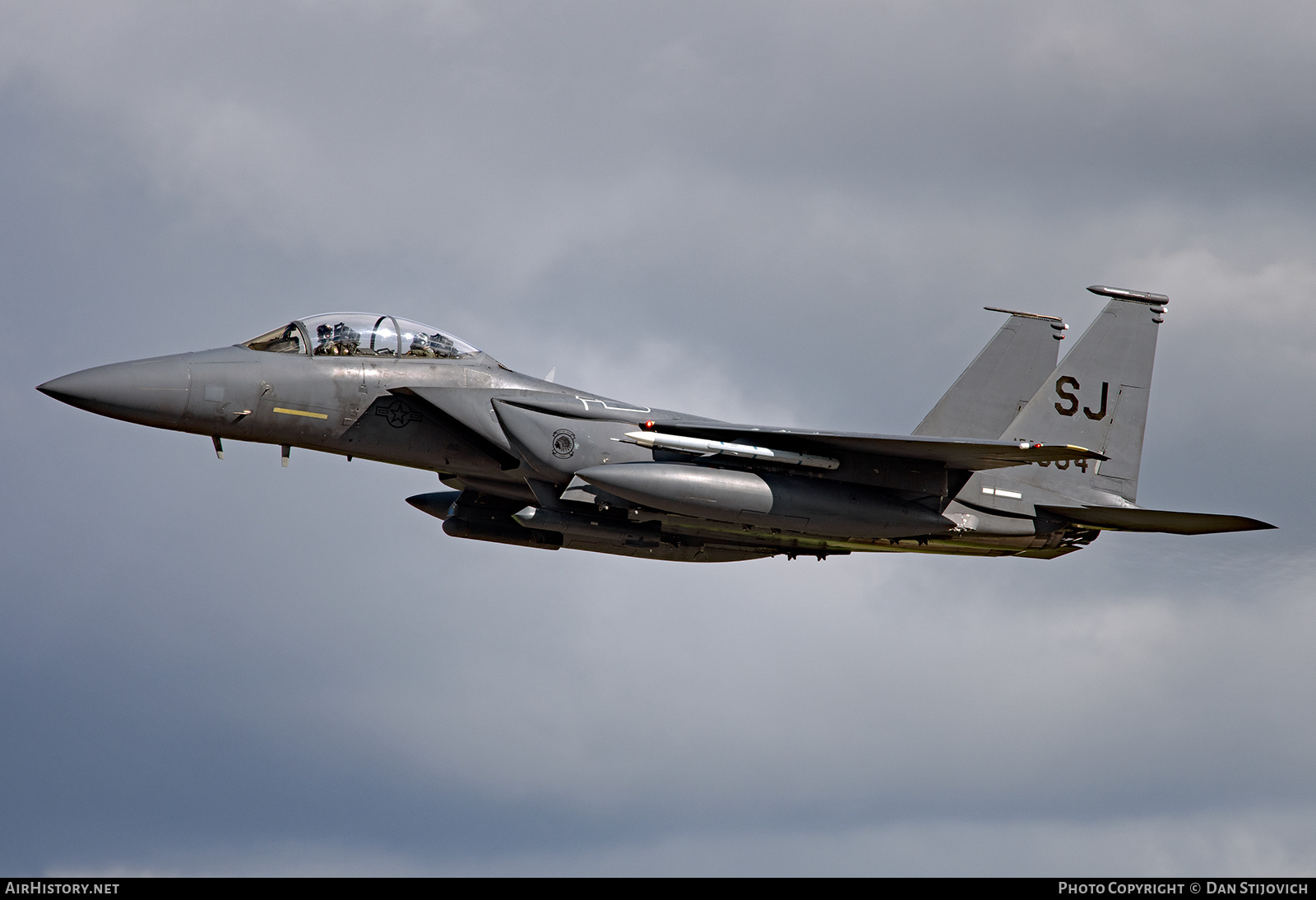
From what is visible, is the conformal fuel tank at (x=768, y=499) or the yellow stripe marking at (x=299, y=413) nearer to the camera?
the conformal fuel tank at (x=768, y=499)

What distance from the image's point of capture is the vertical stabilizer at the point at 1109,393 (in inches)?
806

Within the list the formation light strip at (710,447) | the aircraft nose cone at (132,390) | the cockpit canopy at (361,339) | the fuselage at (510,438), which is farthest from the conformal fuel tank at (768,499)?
the aircraft nose cone at (132,390)

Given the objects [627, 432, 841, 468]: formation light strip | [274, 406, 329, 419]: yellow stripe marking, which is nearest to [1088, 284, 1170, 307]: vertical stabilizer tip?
[627, 432, 841, 468]: formation light strip

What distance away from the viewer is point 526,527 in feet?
64.7

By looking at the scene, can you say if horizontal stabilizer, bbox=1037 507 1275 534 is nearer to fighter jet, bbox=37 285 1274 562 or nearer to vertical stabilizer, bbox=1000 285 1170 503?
fighter jet, bbox=37 285 1274 562

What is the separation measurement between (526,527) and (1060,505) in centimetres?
772

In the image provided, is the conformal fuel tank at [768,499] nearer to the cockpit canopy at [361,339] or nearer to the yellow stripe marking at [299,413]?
the cockpit canopy at [361,339]

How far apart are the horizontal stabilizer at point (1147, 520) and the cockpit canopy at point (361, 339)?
8870 millimetres

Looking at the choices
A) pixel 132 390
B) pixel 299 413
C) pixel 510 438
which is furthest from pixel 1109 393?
pixel 132 390

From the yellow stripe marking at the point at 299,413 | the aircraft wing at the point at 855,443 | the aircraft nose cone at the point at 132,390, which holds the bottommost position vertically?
the aircraft nose cone at the point at 132,390

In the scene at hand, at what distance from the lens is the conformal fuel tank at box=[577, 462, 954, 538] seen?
16.9 m

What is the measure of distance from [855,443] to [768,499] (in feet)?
4.63

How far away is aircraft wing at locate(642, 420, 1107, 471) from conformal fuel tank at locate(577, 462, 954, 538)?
456 millimetres
